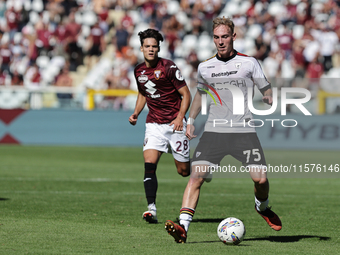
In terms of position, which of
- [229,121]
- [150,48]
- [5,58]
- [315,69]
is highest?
[150,48]

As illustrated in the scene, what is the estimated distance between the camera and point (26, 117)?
20219 mm

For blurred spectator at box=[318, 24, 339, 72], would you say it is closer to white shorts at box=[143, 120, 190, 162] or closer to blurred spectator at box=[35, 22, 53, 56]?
blurred spectator at box=[35, 22, 53, 56]

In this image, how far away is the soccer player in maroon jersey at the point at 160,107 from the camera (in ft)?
27.3

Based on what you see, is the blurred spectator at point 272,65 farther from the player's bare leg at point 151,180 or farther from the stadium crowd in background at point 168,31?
the player's bare leg at point 151,180

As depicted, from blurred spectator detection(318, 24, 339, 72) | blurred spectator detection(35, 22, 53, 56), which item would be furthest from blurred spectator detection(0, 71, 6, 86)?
blurred spectator detection(318, 24, 339, 72)

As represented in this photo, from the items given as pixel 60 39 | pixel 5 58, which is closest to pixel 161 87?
→ pixel 60 39

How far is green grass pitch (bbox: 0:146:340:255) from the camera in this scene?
20.6 ft

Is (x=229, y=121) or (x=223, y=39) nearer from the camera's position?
(x=223, y=39)

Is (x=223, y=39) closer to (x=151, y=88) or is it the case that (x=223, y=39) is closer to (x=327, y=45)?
(x=151, y=88)

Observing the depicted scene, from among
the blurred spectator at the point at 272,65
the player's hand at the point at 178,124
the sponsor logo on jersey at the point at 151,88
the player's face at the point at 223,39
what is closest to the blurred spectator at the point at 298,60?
the blurred spectator at the point at 272,65

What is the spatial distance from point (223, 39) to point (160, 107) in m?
2.23

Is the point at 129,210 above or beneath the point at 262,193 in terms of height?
beneath

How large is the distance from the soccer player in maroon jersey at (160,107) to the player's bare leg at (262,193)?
1655mm

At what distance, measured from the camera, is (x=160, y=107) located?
28.3ft
